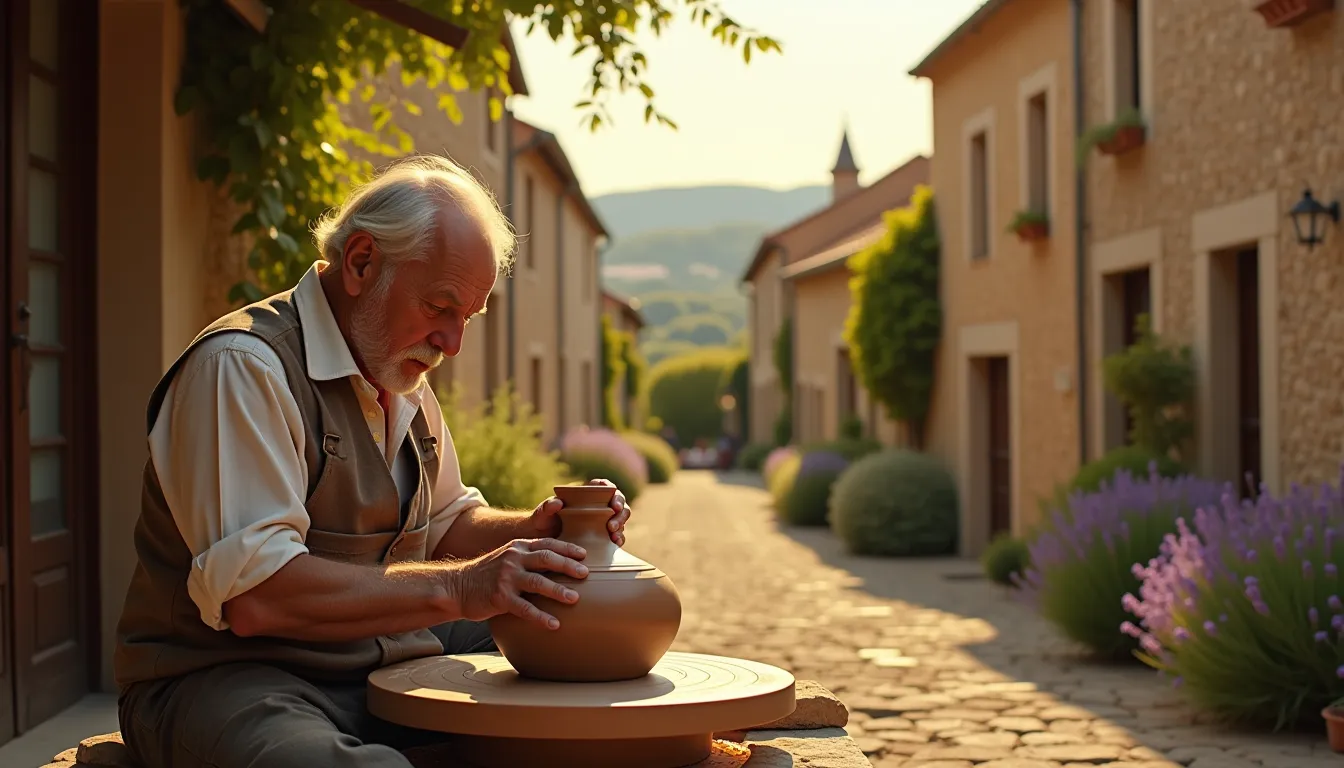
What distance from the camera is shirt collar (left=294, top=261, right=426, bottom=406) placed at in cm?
282

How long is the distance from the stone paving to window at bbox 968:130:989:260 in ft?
10.3

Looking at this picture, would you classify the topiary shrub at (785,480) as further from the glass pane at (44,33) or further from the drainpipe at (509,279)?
the glass pane at (44,33)

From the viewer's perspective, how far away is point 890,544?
1460 centimetres

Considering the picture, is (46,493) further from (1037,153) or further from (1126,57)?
(1037,153)

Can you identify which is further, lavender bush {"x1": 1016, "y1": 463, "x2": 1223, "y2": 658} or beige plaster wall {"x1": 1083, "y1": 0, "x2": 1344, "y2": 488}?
lavender bush {"x1": 1016, "y1": 463, "x2": 1223, "y2": 658}

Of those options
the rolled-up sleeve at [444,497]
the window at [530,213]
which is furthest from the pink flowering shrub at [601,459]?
the rolled-up sleeve at [444,497]

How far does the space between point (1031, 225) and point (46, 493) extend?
8.99 metres

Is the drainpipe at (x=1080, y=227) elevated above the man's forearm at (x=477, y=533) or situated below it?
above

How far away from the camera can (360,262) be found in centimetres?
287

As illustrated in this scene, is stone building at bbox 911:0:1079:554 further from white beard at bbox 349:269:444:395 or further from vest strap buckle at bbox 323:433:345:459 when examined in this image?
vest strap buckle at bbox 323:433:345:459

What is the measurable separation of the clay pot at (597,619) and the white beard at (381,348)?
38 cm

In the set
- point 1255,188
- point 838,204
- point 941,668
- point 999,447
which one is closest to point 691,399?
point 838,204

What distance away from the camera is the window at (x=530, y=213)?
18812 mm

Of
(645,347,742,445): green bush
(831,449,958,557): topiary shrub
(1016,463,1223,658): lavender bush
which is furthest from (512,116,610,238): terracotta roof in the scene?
(645,347,742,445): green bush
